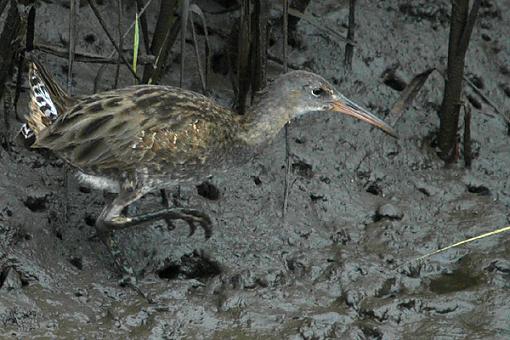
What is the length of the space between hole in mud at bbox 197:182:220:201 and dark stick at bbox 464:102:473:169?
1598mm

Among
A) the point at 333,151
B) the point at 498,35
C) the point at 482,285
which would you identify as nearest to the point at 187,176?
the point at 333,151

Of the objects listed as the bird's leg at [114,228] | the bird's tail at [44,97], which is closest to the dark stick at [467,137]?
the bird's leg at [114,228]

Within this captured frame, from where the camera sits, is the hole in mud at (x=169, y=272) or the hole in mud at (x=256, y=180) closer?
the hole in mud at (x=169, y=272)

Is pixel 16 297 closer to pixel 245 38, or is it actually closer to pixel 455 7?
pixel 245 38

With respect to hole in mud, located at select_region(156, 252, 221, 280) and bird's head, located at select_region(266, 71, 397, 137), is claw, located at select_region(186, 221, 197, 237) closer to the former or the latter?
hole in mud, located at select_region(156, 252, 221, 280)

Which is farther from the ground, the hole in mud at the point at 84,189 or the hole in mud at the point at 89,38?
the hole in mud at the point at 89,38

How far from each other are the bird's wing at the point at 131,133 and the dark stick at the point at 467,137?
178cm

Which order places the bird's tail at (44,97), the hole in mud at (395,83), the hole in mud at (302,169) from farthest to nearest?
the hole in mud at (395,83)
the hole in mud at (302,169)
the bird's tail at (44,97)

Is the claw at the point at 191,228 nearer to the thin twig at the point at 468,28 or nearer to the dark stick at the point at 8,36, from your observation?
the dark stick at the point at 8,36

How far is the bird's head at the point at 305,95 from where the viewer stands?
652 cm

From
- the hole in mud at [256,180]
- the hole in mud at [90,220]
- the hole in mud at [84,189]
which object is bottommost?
the hole in mud at [90,220]

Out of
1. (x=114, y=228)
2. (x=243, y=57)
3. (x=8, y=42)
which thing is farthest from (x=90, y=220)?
(x=243, y=57)

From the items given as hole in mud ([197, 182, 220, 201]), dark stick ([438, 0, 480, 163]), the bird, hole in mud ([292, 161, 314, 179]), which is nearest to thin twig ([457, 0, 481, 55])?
dark stick ([438, 0, 480, 163])

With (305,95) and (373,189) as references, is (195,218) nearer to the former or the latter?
(305,95)
